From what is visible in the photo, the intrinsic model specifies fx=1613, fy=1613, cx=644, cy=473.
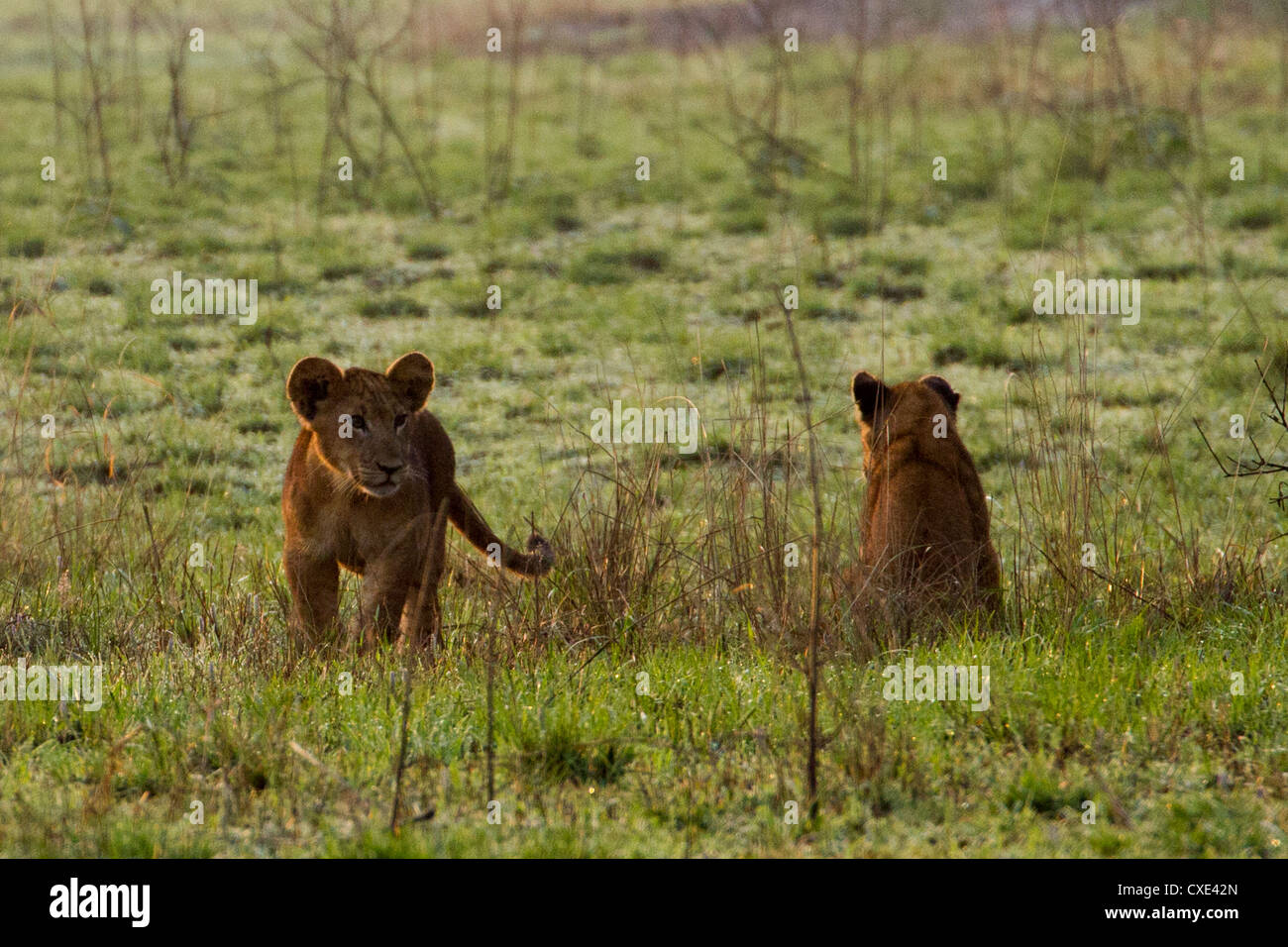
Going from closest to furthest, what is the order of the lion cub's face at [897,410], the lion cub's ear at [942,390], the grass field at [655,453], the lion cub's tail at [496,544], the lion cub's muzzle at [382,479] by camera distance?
1. the grass field at [655,453]
2. the lion cub's muzzle at [382,479]
3. the lion cub's tail at [496,544]
4. the lion cub's face at [897,410]
5. the lion cub's ear at [942,390]

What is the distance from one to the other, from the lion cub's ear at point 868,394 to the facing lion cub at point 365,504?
144cm

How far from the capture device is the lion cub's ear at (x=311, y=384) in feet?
19.5

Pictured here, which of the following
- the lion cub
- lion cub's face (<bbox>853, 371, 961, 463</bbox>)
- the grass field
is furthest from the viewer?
lion cub's face (<bbox>853, 371, 961, 463</bbox>)

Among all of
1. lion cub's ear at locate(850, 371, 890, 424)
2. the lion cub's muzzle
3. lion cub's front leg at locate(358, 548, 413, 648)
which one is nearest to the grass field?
lion cub's front leg at locate(358, 548, 413, 648)

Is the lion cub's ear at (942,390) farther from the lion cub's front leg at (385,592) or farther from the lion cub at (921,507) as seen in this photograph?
the lion cub's front leg at (385,592)

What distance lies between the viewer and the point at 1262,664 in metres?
5.59

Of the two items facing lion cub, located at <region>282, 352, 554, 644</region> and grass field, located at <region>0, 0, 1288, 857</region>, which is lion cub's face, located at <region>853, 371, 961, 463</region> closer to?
grass field, located at <region>0, 0, 1288, 857</region>

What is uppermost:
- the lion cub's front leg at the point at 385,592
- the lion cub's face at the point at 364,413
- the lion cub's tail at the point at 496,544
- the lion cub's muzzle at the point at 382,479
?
the lion cub's face at the point at 364,413

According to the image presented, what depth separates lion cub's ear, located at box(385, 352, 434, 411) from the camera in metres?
6.10

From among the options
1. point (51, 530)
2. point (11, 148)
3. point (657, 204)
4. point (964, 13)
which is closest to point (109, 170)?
point (11, 148)

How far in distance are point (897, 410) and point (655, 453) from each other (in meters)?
1.02

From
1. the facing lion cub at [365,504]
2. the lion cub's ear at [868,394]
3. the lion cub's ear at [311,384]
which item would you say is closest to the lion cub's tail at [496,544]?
the facing lion cub at [365,504]

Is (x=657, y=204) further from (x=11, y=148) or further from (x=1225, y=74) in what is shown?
(x=1225, y=74)
